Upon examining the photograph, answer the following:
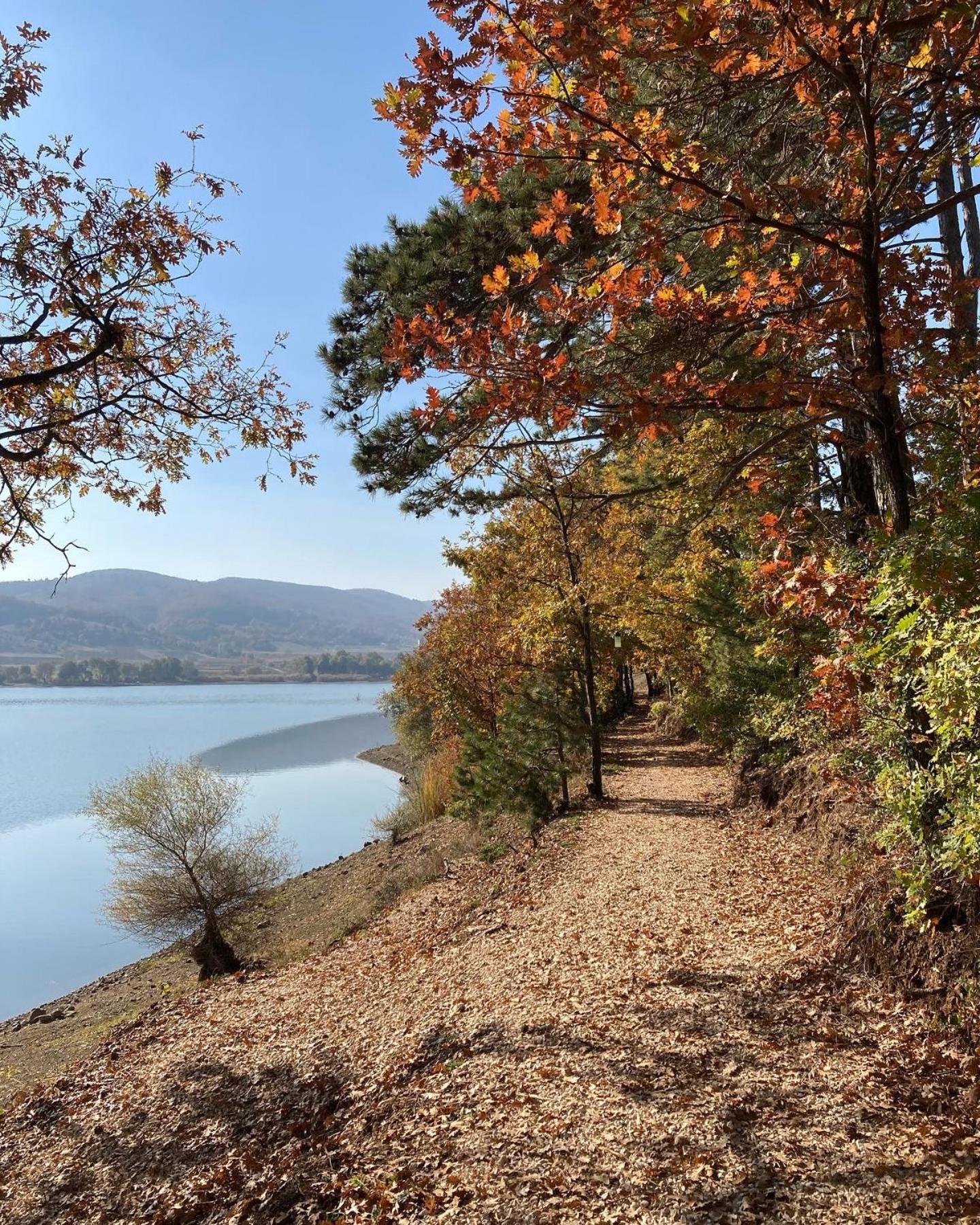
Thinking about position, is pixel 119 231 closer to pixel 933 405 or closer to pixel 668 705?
pixel 933 405

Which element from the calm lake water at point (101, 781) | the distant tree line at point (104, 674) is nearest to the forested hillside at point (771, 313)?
the calm lake water at point (101, 781)

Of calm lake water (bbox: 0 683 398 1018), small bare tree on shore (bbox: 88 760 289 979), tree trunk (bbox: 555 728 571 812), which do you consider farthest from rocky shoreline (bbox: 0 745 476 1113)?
tree trunk (bbox: 555 728 571 812)

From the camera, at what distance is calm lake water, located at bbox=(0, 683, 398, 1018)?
24469mm

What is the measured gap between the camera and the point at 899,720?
457 cm

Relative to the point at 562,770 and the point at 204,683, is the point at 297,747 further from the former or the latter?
the point at 204,683

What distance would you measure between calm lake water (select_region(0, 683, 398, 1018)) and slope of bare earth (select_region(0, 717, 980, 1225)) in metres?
17.7

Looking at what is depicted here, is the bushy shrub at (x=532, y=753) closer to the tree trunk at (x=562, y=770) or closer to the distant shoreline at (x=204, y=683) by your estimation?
the tree trunk at (x=562, y=770)

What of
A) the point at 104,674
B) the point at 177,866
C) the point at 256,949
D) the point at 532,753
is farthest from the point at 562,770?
the point at 104,674

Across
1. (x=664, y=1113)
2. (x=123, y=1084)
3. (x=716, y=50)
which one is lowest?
(x=123, y=1084)

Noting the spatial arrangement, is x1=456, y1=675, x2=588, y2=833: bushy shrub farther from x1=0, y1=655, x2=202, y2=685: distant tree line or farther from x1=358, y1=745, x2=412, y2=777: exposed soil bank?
x1=0, y1=655, x2=202, y2=685: distant tree line

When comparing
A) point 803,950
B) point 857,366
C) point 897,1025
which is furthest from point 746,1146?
point 857,366

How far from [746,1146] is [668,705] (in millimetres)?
20212

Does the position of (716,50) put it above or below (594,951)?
above

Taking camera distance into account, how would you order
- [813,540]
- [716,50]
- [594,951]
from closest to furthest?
1. [716,50]
2. [813,540]
3. [594,951]
